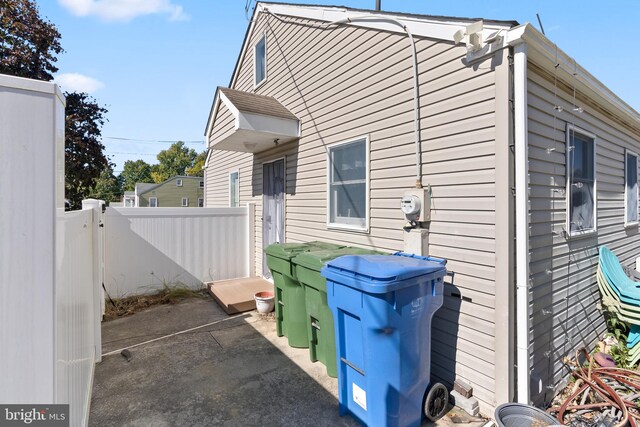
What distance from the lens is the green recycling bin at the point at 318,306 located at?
324 centimetres

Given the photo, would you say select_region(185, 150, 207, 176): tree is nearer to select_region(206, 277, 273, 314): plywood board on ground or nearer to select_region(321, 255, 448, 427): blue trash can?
select_region(206, 277, 273, 314): plywood board on ground

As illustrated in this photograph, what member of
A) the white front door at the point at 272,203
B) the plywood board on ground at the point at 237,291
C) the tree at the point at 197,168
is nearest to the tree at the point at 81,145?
the plywood board on ground at the point at 237,291

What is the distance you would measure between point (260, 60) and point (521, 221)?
6671mm

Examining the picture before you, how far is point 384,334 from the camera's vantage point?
2365mm

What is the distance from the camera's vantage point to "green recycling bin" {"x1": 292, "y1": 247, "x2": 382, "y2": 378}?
324cm

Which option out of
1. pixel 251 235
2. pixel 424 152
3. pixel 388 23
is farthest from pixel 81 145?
pixel 424 152

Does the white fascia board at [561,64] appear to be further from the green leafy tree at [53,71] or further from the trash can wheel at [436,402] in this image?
the green leafy tree at [53,71]

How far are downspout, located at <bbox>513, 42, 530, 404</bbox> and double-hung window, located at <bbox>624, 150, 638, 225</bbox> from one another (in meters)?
4.12

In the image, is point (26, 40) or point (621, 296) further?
point (26, 40)

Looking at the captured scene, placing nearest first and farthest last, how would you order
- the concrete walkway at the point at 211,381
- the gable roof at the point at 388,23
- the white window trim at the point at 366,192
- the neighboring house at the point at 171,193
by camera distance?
the concrete walkway at the point at 211,381, the gable roof at the point at 388,23, the white window trim at the point at 366,192, the neighboring house at the point at 171,193

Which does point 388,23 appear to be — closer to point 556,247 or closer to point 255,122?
point 255,122

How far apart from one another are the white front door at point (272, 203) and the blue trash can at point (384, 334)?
11.7 ft

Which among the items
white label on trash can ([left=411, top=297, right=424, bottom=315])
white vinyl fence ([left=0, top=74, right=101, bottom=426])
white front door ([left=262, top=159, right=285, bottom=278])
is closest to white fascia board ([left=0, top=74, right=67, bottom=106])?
white vinyl fence ([left=0, top=74, right=101, bottom=426])

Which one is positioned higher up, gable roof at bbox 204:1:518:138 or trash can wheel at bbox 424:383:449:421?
gable roof at bbox 204:1:518:138
